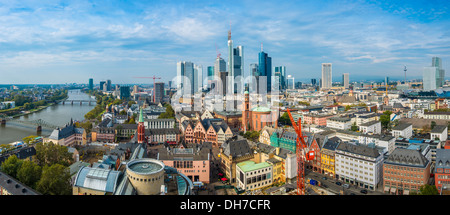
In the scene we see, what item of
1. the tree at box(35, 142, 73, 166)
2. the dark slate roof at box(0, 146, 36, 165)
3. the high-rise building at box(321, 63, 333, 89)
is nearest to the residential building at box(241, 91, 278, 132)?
the tree at box(35, 142, 73, 166)

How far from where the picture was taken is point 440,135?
826 inches

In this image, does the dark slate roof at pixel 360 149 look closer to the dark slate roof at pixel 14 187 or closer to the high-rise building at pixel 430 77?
the dark slate roof at pixel 14 187

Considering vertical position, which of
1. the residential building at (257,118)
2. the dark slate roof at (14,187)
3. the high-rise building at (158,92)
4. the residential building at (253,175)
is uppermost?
the high-rise building at (158,92)

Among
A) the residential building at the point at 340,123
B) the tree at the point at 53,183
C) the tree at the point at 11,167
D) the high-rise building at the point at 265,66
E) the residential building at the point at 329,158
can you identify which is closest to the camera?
the tree at the point at 53,183

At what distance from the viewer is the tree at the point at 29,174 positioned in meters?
12.5

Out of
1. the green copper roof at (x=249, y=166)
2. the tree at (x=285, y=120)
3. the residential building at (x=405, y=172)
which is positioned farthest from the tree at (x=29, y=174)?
the tree at (x=285, y=120)

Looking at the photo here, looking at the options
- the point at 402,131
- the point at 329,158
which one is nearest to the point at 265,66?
the point at 402,131

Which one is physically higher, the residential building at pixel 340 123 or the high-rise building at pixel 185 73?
the high-rise building at pixel 185 73

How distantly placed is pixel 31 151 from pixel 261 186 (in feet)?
44.3

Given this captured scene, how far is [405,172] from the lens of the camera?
13195 millimetres

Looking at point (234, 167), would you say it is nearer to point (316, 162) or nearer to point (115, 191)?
point (316, 162)

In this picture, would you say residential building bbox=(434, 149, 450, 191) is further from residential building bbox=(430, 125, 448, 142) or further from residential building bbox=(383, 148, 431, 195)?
residential building bbox=(430, 125, 448, 142)

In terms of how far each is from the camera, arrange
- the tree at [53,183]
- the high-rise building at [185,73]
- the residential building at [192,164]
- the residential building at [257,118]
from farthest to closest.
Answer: the high-rise building at [185,73]
the residential building at [257,118]
the residential building at [192,164]
the tree at [53,183]

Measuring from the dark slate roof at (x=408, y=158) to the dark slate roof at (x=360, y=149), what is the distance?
70 cm
